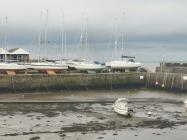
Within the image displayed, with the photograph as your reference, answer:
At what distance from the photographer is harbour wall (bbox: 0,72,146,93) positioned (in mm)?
58938

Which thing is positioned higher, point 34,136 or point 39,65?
point 39,65

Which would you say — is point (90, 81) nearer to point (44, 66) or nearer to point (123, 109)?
point (44, 66)

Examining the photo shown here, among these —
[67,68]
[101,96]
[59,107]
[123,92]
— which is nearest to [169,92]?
[123,92]

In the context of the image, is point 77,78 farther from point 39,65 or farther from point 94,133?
point 94,133

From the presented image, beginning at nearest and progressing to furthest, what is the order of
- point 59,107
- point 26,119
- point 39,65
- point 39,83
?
point 26,119
point 59,107
point 39,83
point 39,65

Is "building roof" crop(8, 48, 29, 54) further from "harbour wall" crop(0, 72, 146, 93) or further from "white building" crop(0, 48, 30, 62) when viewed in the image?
"harbour wall" crop(0, 72, 146, 93)

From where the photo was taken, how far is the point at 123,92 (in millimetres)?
62438

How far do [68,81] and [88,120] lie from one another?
25055 mm

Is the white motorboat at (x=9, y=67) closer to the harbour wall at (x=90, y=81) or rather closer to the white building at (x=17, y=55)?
the harbour wall at (x=90, y=81)

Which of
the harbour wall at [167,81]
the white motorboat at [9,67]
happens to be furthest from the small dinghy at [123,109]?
the white motorboat at [9,67]

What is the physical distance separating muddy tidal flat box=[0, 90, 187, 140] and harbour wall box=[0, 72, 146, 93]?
3.84m

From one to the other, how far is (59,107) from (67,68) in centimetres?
2497

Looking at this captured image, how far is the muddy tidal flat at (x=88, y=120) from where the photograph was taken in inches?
1275

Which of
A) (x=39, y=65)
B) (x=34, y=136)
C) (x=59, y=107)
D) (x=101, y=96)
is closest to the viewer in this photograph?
(x=34, y=136)
